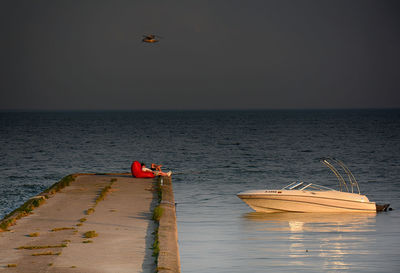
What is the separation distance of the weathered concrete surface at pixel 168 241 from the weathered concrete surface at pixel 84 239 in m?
0.29

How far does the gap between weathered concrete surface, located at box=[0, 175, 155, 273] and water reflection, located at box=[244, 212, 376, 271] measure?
384 centimetres

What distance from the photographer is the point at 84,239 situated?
17.0 meters

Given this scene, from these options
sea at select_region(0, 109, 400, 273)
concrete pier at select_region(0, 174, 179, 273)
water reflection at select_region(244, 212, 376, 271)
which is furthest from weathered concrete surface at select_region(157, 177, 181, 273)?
water reflection at select_region(244, 212, 376, 271)

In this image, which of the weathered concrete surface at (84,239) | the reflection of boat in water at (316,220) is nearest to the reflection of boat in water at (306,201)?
the reflection of boat in water at (316,220)

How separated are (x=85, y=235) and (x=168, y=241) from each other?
2.38m

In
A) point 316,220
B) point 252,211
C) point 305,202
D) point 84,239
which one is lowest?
point 252,211

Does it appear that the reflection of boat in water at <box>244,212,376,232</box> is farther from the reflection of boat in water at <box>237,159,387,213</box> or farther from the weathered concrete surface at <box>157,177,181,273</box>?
the weathered concrete surface at <box>157,177,181,273</box>

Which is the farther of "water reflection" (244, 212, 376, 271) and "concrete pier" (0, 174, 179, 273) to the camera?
"water reflection" (244, 212, 376, 271)

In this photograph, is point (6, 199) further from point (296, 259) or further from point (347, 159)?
point (347, 159)

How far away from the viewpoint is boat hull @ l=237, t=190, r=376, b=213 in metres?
26.2

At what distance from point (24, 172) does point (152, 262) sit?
3803 centimetres

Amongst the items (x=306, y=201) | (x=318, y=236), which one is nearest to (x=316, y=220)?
(x=306, y=201)

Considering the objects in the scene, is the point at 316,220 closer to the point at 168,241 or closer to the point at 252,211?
the point at 252,211

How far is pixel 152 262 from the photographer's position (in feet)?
47.9
